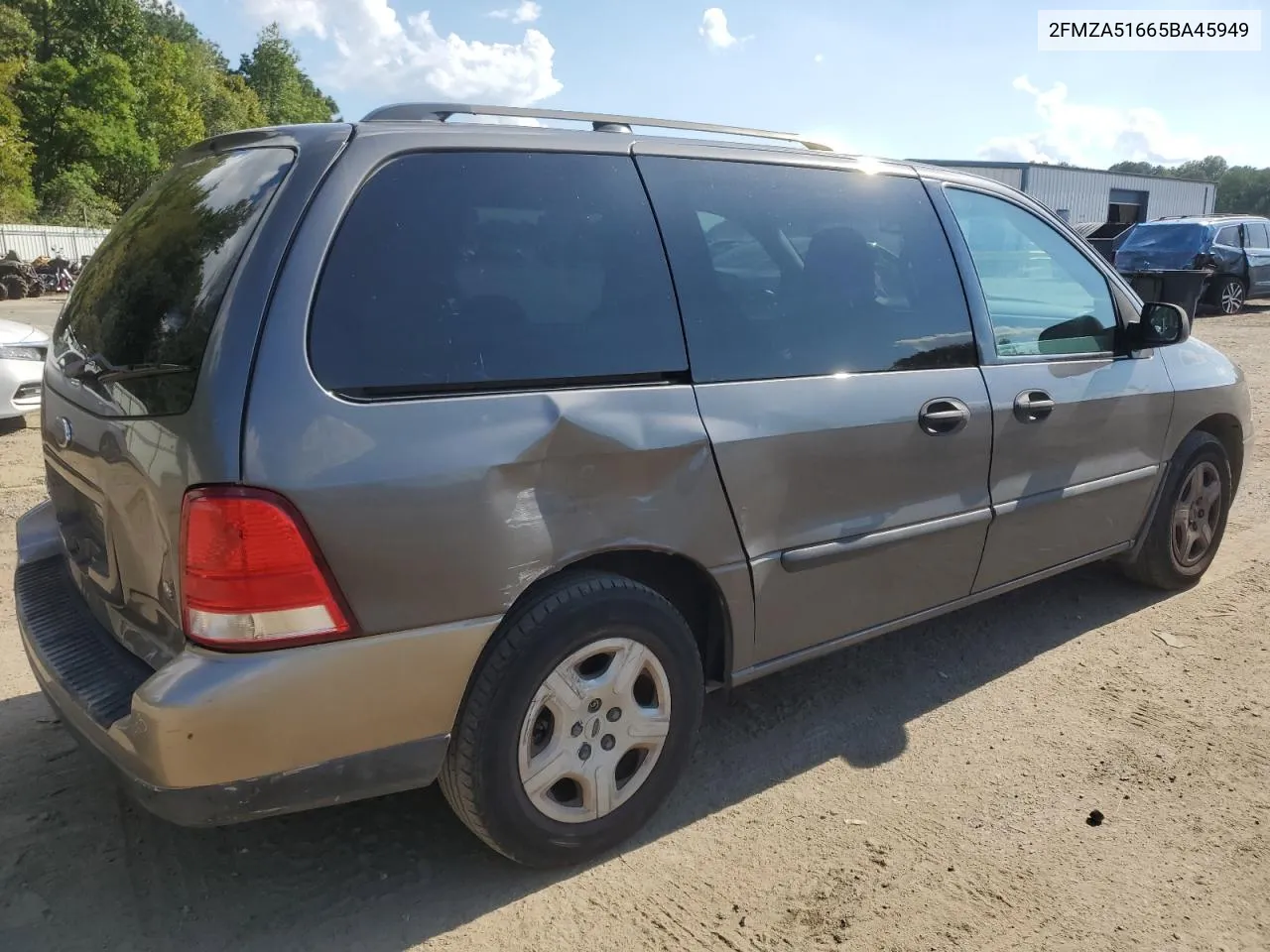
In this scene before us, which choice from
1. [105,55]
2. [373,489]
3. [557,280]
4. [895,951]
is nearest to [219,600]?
[373,489]

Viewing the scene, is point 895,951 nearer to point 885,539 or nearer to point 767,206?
point 885,539

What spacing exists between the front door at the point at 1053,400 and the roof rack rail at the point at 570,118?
77 cm

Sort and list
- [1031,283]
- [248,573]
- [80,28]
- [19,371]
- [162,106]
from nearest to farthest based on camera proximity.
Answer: [248,573], [1031,283], [19,371], [80,28], [162,106]

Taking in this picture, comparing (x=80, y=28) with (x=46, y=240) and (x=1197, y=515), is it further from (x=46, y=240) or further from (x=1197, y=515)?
(x=1197, y=515)

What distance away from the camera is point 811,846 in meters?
2.73

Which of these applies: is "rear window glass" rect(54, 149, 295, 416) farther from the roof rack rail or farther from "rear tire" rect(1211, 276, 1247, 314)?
"rear tire" rect(1211, 276, 1247, 314)

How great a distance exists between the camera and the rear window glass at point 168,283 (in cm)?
216

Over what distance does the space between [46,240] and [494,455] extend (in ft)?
144

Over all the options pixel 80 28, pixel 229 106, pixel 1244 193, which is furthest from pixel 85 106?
pixel 1244 193

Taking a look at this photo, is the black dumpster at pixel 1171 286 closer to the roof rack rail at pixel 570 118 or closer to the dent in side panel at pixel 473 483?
the roof rack rail at pixel 570 118

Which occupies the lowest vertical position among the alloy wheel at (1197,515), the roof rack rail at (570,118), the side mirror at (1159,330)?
the alloy wheel at (1197,515)

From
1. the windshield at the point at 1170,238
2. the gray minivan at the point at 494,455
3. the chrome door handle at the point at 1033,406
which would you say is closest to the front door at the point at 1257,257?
the windshield at the point at 1170,238

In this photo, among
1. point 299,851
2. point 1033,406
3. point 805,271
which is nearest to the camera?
point 299,851

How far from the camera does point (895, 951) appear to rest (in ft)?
7.69
